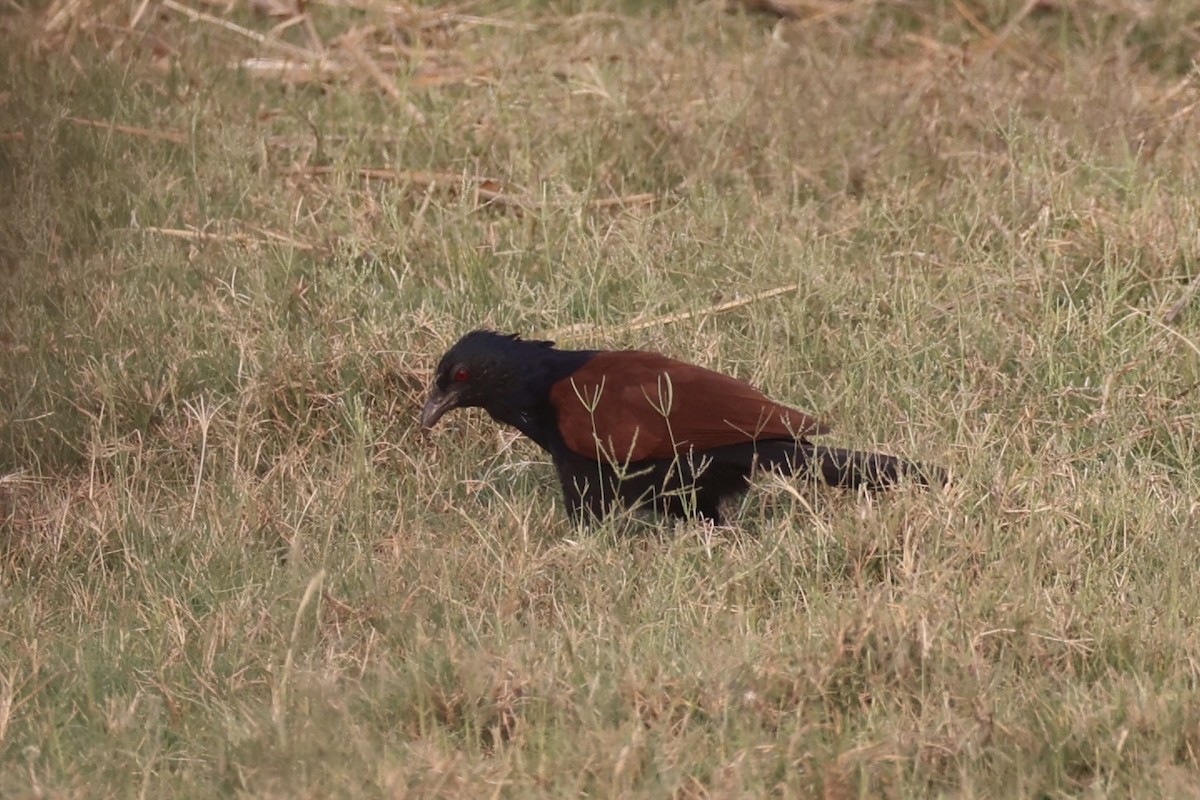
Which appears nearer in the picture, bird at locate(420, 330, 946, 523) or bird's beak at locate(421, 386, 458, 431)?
bird at locate(420, 330, 946, 523)

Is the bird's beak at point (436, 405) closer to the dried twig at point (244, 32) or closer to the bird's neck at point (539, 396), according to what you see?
the bird's neck at point (539, 396)

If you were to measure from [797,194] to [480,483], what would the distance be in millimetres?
2007

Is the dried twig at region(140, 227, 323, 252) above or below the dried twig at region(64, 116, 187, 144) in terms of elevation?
below

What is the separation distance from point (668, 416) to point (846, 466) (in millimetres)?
433

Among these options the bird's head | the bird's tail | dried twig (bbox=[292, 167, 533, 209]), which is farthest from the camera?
dried twig (bbox=[292, 167, 533, 209])

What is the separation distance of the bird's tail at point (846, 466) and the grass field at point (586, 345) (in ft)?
0.26

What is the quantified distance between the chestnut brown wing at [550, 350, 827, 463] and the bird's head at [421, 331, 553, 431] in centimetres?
20

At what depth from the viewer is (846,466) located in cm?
411

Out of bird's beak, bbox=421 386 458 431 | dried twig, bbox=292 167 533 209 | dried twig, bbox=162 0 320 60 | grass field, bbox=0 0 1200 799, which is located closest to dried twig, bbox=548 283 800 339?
grass field, bbox=0 0 1200 799

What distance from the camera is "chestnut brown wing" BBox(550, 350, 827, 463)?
13.7 feet

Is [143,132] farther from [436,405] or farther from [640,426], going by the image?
[640,426]

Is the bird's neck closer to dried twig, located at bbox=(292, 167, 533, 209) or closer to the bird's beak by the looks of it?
the bird's beak

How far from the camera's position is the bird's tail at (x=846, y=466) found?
405cm

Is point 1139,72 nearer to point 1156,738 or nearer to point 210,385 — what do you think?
point 210,385
